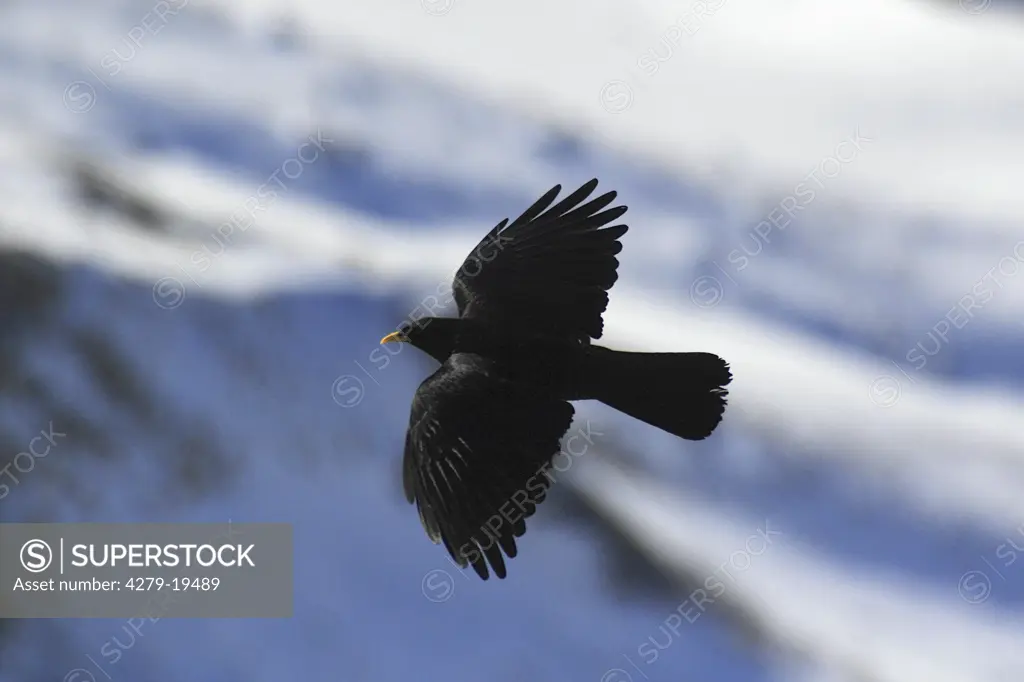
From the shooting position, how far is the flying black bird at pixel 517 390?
42.9 feet

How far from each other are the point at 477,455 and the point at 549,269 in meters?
2.34

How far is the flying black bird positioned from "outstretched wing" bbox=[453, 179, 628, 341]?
2 cm

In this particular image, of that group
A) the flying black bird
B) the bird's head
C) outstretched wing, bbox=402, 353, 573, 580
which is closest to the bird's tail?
the flying black bird

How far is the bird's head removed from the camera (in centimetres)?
1383

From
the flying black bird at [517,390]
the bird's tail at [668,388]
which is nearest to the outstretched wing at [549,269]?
the flying black bird at [517,390]

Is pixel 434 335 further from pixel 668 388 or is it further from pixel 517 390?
pixel 668 388

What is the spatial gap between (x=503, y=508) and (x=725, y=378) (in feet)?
9.01

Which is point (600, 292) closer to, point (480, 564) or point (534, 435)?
point (534, 435)

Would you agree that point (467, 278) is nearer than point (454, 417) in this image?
No

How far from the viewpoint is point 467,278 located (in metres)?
14.3

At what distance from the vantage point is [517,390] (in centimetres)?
1348

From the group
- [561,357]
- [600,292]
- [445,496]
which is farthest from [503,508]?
[600,292]

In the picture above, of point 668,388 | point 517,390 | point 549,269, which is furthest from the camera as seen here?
point 549,269

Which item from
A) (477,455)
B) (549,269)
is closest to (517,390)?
(477,455)
